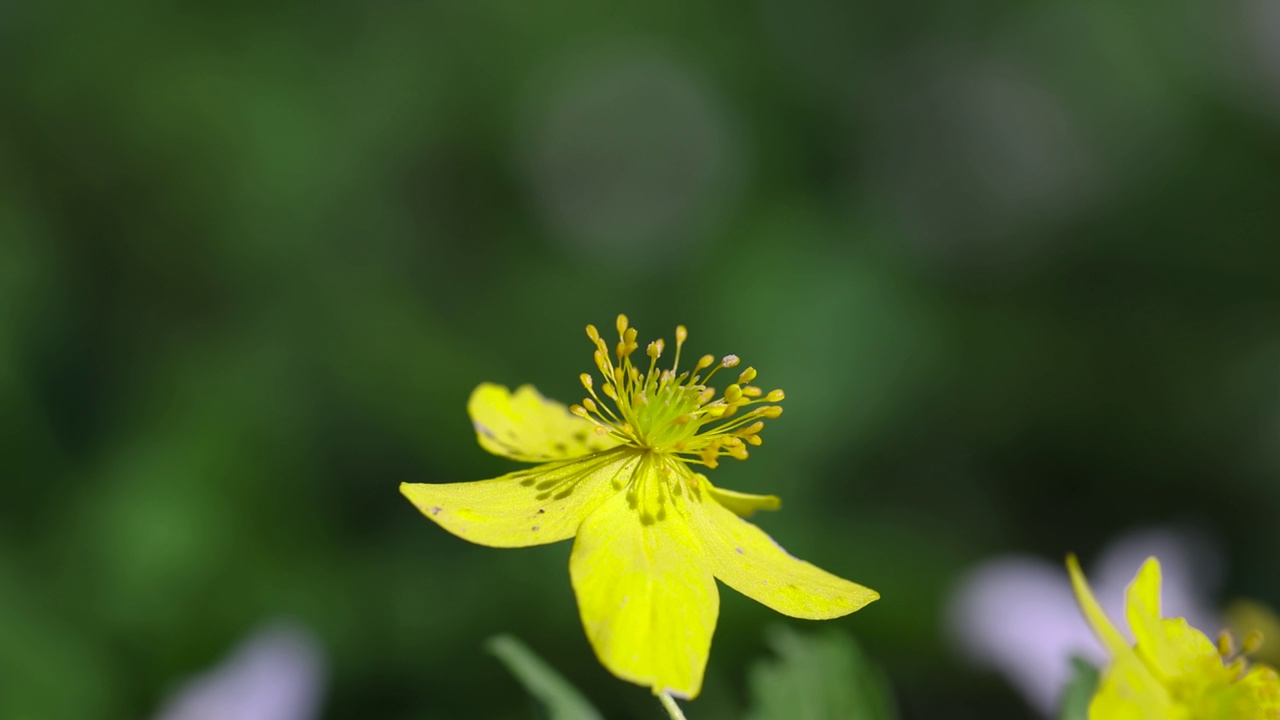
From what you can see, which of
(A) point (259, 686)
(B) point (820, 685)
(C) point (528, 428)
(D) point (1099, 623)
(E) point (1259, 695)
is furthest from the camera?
(A) point (259, 686)

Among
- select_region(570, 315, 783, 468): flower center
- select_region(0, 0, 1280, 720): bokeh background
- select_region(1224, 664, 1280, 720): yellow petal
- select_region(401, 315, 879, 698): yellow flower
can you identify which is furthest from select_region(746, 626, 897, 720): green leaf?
select_region(0, 0, 1280, 720): bokeh background

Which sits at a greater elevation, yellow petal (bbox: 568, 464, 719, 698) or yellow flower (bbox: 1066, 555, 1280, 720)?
yellow flower (bbox: 1066, 555, 1280, 720)

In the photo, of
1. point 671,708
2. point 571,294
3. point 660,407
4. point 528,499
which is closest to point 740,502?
point 660,407

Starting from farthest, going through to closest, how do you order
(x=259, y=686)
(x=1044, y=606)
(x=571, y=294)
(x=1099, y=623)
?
1. (x=571, y=294)
2. (x=1044, y=606)
3. (x=259, y=686)
4. (x=1099, y=623)

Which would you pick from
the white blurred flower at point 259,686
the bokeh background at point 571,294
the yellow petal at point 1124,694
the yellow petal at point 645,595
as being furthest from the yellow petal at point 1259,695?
the white blurred flower at point 259,686

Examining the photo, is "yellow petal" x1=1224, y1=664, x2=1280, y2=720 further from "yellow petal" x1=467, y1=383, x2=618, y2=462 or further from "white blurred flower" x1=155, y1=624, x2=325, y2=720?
Result: "white blurred flower" x1=155, y1=624, x2=325, y2=720

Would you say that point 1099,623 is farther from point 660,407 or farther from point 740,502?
point 660,407
